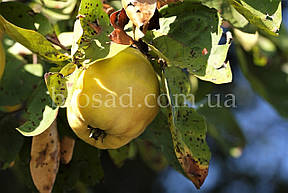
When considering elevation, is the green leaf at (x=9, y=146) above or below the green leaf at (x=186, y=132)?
below

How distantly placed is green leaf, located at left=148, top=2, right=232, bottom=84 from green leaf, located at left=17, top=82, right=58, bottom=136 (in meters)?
0.24

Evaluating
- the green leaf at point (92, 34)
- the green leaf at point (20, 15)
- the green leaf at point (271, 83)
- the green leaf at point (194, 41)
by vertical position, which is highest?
the green leaf at point (92, 34)

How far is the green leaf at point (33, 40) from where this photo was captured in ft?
2.73

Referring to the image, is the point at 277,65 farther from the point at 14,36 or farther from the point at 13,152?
the point at 14,36

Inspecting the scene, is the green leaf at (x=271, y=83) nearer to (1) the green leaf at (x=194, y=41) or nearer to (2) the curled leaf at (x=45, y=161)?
(1) the green leaf at (x=194, y=41)

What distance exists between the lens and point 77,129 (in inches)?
37.0

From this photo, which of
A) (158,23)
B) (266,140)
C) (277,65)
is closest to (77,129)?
(158,23)

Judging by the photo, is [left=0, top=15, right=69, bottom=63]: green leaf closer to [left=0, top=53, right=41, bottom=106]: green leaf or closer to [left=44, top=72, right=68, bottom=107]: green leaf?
[left=44, top=72, right=68, bottom=107]: green leaf

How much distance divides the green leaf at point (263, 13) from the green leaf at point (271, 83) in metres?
0.62

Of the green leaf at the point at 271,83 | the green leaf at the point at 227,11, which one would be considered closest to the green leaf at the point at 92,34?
the green leaf at the point at 227,11

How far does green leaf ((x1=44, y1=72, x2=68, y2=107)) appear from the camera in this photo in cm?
83

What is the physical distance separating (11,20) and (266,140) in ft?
16.6

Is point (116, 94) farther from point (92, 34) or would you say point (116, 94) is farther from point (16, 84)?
point (16, 84)

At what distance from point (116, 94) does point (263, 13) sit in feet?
1.02
